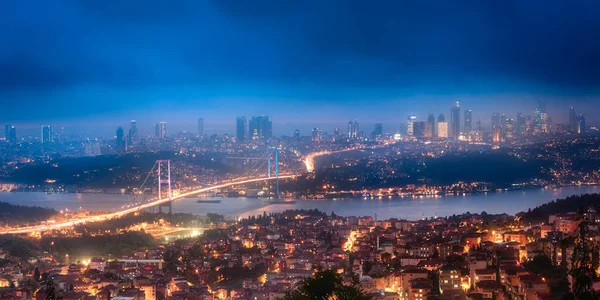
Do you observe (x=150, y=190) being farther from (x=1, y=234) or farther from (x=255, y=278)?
(x=255, y=278)

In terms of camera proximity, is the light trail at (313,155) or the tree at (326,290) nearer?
the tree at (326,290)

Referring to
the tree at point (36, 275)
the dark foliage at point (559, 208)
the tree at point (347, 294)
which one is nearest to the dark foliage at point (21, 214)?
the tree at point (36, 275)

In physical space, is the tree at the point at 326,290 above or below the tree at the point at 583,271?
below

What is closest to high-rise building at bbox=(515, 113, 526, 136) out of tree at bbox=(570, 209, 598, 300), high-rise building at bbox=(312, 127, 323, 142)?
high-rise building at bbox=(312, 127, 323, 142)

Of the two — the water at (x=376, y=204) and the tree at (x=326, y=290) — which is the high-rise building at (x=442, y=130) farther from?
the tree at (x=326, y=290)

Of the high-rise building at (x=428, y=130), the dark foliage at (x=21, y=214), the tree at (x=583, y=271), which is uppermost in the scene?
the high-rise building at (x=428, y=130)

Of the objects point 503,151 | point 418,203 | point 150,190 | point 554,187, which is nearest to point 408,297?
point 418,203
